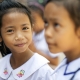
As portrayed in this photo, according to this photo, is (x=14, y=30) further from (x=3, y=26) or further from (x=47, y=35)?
(x=47, y=35)

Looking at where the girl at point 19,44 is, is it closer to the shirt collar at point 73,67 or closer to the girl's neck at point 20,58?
the girl's neck at point 20,58

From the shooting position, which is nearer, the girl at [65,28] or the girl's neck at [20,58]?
the girl at [65,28]

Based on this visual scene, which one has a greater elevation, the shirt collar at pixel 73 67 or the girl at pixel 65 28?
the girl at pixel 65 28

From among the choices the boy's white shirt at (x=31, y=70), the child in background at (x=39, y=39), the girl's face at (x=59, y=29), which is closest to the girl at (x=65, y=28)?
the girl's face at (x=59, y=29)

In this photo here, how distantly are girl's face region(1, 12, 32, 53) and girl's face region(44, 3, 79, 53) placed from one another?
14.5 inches

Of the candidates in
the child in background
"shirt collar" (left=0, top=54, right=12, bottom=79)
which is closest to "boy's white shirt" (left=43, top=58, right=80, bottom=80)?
"shirt collar" (left=0, top=54, right=12, bottom=79)

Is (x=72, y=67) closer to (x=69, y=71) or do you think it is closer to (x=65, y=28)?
(x=69, y=71)

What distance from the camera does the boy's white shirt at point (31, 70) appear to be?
1266 millimetres

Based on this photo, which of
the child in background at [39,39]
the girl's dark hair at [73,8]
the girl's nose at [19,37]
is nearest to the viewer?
the girl's dark hair at [73,8]

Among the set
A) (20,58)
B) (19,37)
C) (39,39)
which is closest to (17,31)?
(19,37)

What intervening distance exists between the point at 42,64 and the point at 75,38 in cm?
40

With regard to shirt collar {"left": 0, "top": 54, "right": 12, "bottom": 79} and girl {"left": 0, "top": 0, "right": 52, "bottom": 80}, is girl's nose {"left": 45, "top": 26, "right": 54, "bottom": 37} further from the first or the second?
shirt collar {"left": 0, "top": 54, "right": 12, "bottom": 79}

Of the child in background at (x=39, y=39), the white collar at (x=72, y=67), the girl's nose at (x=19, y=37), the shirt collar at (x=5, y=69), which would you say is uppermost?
the white collar at (x=72, y=67)

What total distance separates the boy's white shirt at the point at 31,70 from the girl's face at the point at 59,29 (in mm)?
361
